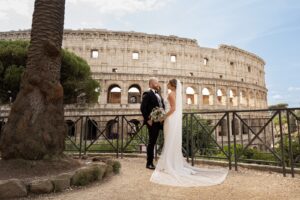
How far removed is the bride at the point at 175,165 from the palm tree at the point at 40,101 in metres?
2.14

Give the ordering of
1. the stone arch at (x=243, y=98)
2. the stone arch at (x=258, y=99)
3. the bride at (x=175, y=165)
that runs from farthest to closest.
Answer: the stone arch at (x=258, y=99) → the stone arch at (x=243, y=98) → the bride at (x=175, y=165)

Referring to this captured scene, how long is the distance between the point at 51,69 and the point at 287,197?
4745 millimetres

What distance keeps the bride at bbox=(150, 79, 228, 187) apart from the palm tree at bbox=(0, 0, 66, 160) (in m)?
2.14

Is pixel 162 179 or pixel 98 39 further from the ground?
pixel 98 39

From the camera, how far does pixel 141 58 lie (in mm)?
29938

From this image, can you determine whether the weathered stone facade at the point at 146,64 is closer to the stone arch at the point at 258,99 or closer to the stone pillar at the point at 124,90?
the stone pillar at the point at 124,90

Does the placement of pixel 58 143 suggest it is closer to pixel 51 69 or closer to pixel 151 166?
pixel 51 69

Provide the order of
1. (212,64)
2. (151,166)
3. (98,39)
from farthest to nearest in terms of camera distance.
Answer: (212,64), (98,39), (151,166)

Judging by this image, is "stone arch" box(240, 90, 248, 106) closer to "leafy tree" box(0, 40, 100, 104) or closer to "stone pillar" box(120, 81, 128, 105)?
"stone pillar" box(120, 81, 128, 105)

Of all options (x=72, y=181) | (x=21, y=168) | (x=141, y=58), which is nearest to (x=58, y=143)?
(x=21, y=168)

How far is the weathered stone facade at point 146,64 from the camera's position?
28562mm

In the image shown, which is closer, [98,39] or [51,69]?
[51,69]

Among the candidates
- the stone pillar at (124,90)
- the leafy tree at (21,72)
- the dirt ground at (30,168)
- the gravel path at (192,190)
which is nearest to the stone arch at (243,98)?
the stone pillar at (124,90)

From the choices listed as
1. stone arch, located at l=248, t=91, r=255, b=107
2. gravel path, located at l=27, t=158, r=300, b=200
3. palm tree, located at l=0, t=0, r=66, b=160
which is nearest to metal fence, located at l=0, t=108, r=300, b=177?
gravel path, located at l=27, t=158, r=300, b=200
